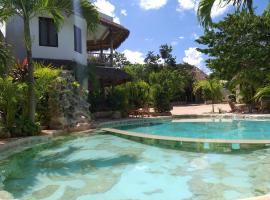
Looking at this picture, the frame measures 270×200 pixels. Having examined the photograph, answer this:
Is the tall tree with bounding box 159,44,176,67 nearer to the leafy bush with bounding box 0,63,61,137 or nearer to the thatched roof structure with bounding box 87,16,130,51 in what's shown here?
the thatched roof structure with bounding box 87,16,130,51

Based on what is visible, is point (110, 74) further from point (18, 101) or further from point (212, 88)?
point (18, 101)

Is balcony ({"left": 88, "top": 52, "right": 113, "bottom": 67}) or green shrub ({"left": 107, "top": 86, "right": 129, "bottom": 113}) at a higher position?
balcony ({"left": 88, "top": 52, "right": 113, "bottom": 67})

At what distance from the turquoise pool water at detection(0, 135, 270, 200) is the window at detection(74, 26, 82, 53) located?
10.6m

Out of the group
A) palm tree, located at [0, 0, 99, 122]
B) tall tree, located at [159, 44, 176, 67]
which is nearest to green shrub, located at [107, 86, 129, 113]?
palm tree, located at [0, 0, 99, 122]

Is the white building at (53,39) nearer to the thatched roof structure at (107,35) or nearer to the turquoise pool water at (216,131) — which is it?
the thatched roof structure at (107,35)

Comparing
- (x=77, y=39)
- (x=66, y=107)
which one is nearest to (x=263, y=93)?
(x=77, y=39)

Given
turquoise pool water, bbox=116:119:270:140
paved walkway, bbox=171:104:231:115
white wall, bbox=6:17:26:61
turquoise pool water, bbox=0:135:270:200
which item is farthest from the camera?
paved walkway, bbox=171:104:231:115

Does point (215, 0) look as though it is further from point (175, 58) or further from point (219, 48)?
point (175, 58)

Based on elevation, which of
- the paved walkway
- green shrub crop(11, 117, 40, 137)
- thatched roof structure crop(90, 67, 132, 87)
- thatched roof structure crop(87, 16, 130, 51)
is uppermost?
thatched roof structure crop(87, 16, 130, 51)

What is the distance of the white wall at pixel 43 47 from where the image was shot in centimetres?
1848

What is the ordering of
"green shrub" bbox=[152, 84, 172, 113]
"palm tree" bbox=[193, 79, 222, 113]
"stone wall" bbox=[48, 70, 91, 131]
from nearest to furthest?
1. "stone wall" bbox=[48, 70, 91, 131]
2. "green shrub" bbox=[152, 84, 172, 113]
3. "palm tree" bbox=[193, 79, 222, 113]

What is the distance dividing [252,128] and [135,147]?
269 inches

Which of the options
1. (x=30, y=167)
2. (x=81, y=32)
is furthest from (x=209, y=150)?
(x=81, y=32)

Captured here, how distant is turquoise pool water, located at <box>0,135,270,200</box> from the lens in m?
6.24
